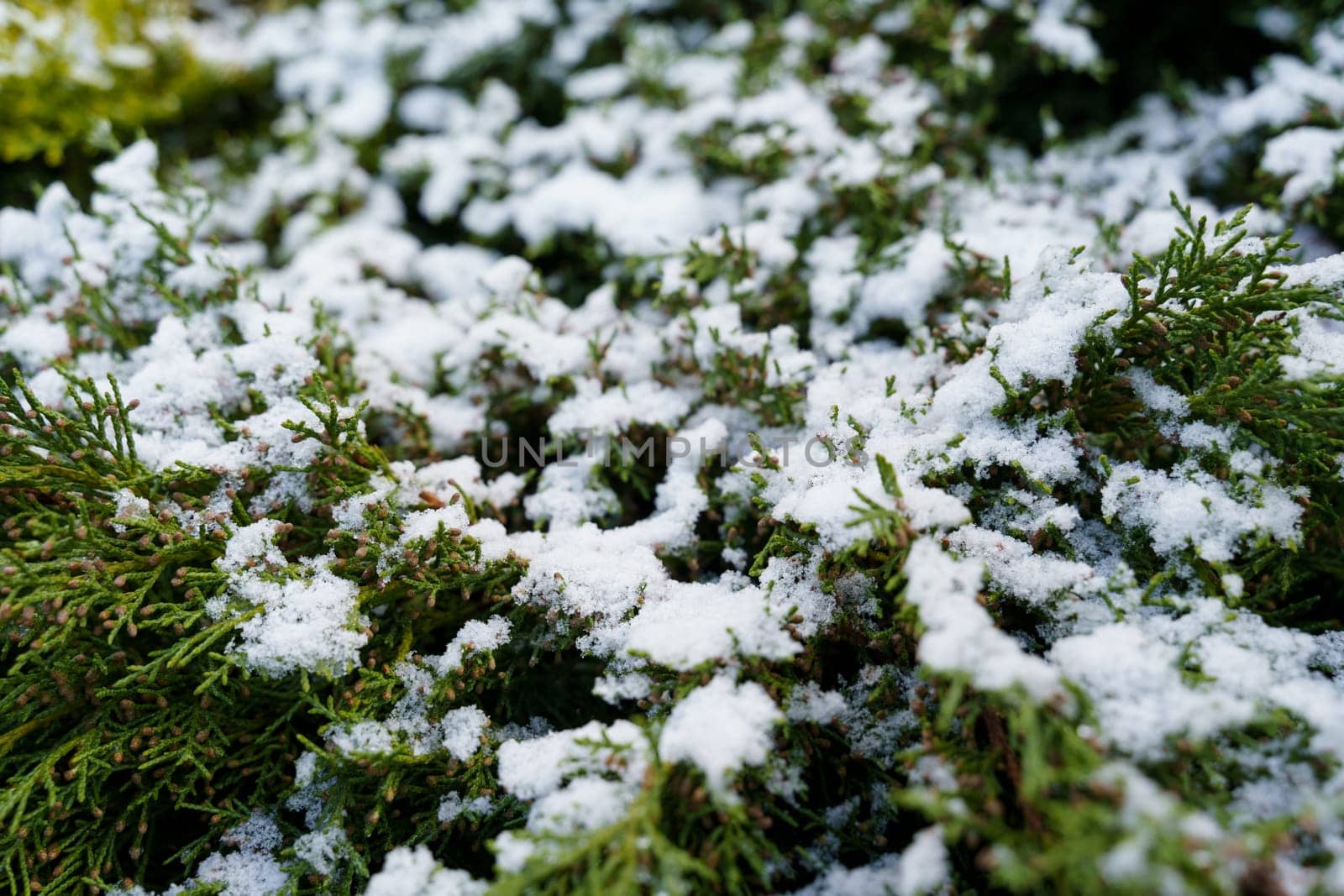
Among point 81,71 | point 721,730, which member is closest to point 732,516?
point 721,730

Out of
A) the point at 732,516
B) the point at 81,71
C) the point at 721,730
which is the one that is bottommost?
the point at 721,730

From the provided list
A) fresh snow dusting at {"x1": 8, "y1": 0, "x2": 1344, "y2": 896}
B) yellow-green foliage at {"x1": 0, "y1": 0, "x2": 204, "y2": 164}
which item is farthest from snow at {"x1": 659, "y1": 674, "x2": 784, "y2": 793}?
yellow-green foliage at {"x1": 0, "y1": 0, "x2": 204, "y2": 164}

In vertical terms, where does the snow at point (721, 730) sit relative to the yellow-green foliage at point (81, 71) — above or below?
below

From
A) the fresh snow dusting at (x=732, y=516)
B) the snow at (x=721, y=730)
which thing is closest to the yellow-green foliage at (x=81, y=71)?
the fresh snow dusting at (x=732, y=516)

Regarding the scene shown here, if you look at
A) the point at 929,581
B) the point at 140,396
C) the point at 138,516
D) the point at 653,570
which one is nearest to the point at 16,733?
the point at 138,516

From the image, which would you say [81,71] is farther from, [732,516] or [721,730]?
[721,730]

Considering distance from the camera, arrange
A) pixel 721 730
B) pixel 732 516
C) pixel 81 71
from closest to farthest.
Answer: pixel 721 730 < pixel 732 516 < pixel 81 71

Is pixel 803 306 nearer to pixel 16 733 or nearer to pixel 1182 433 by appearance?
pixel 1182 433

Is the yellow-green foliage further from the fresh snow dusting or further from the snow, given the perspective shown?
the snow

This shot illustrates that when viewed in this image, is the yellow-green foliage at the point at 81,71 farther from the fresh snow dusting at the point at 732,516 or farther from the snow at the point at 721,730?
the snow at the point at 721,730
